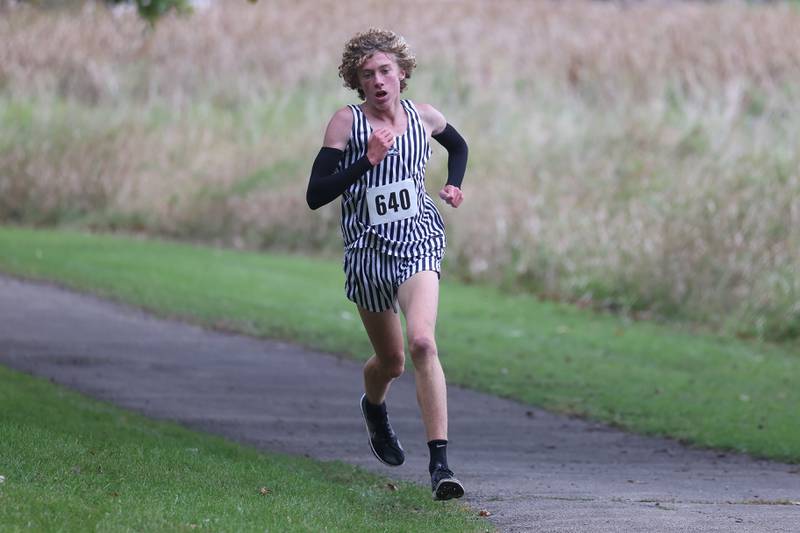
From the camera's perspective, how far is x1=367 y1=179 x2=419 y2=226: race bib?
24.1 ft

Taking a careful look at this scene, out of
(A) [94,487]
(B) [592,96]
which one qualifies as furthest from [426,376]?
(B) [592,96]

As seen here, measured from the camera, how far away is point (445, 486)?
6855 mm

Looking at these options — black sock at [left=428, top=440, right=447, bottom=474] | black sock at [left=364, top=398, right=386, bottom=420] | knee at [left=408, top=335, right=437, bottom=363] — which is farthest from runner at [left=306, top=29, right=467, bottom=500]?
black sock at [left=364, top=398, right=386, bottom=420]

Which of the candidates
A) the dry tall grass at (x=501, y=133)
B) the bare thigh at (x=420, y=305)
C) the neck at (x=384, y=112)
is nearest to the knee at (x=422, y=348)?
the bare thigh at (x=420, y=305)

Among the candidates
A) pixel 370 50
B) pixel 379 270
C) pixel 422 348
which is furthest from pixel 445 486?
pixel 370 50

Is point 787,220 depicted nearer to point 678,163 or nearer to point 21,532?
point 678,163

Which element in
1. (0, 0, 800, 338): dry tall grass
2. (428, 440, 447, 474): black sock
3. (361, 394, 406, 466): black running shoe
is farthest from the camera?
(0, 0, 800, 338): dry tall grass

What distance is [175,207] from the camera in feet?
81.7

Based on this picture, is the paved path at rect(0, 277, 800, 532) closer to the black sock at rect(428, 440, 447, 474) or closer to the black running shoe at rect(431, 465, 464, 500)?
the black running shoe at rect(431, 465, 464, 500)

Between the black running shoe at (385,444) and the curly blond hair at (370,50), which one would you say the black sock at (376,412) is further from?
the curly blond hair at (370,50)

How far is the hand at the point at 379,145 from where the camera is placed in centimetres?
715

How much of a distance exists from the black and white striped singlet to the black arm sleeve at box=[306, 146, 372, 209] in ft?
0.37

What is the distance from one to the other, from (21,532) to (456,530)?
1.85 metres

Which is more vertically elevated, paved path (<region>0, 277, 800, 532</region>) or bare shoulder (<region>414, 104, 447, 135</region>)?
bare shoulder (<region>414, 104, 447, 135</region>)
